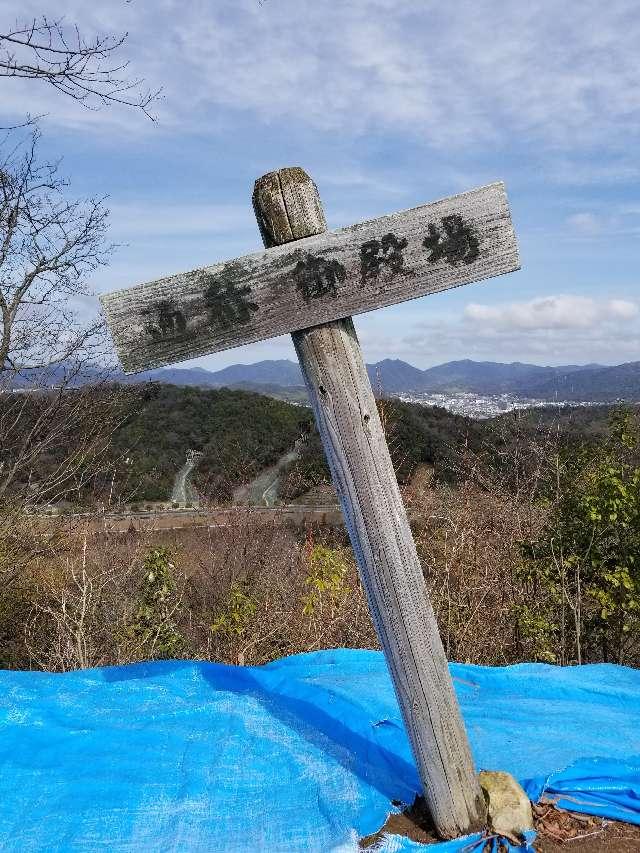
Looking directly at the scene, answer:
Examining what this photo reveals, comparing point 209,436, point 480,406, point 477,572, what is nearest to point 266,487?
point 209,436

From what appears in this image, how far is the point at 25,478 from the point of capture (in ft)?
22.2

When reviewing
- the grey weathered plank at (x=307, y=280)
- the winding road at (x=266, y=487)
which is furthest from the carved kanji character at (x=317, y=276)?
the winding road at (x=266, y=487)

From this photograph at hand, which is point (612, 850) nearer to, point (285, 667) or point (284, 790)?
point (284, 790)

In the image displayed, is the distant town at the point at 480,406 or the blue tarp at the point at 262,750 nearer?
the blue tarp at the point at 262,750

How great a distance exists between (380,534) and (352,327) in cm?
66

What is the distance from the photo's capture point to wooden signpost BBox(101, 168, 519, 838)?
169 centimetres

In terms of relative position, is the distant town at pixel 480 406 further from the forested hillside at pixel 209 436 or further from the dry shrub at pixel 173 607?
the dry shrub at pixel 173 607

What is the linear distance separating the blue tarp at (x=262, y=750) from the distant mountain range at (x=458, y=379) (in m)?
1.51

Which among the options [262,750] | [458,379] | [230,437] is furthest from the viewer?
[458,379]

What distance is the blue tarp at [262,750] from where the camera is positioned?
207 cm

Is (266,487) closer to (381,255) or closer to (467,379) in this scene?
(381,255)

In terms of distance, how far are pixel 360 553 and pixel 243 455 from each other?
38.8 ft

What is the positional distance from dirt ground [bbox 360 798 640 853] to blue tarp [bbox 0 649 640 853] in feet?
0.12

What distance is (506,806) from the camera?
6.78 feet
